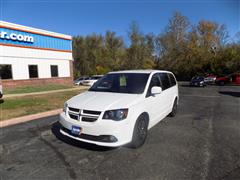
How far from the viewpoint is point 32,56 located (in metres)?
Result: 16.5

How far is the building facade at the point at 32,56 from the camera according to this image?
14664 millimetres

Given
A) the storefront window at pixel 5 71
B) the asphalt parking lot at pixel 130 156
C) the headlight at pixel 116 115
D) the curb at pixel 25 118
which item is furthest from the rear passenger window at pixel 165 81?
the storefront window at pixel 5 71

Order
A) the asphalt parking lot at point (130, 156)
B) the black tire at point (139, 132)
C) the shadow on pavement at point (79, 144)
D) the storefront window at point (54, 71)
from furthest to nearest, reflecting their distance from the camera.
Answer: the storefront window at point (54, 71)
the shadow on pavement at point (79, 144)
the black tire at point (139, 132)
the asphalt parking lot at point (130, 156)

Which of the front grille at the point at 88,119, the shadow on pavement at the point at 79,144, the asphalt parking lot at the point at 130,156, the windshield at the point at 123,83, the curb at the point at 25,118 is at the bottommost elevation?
the asphalt parking lot at the point at 130,156

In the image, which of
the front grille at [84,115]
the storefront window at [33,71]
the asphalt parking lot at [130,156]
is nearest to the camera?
the asphalt parking lot at [130,156]

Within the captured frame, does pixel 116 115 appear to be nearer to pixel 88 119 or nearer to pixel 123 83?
pixel 88 119

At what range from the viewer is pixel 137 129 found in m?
3.61

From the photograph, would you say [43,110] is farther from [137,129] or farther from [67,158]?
[137,129]

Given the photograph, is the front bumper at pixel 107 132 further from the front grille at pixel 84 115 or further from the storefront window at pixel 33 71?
the storefront window at pixel 33 71

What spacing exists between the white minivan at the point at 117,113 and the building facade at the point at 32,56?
13.8 metres

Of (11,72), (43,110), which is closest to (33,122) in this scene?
(43,110)

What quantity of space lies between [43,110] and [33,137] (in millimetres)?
2934

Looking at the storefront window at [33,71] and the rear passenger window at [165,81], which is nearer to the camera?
the rear passenger window at [165,81]

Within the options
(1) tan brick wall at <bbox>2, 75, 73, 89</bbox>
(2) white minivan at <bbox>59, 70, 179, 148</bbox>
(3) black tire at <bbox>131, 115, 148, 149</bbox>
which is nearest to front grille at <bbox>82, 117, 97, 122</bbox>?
(2) white minivan at <bbox>59, 70, 179, 148</bbox>
